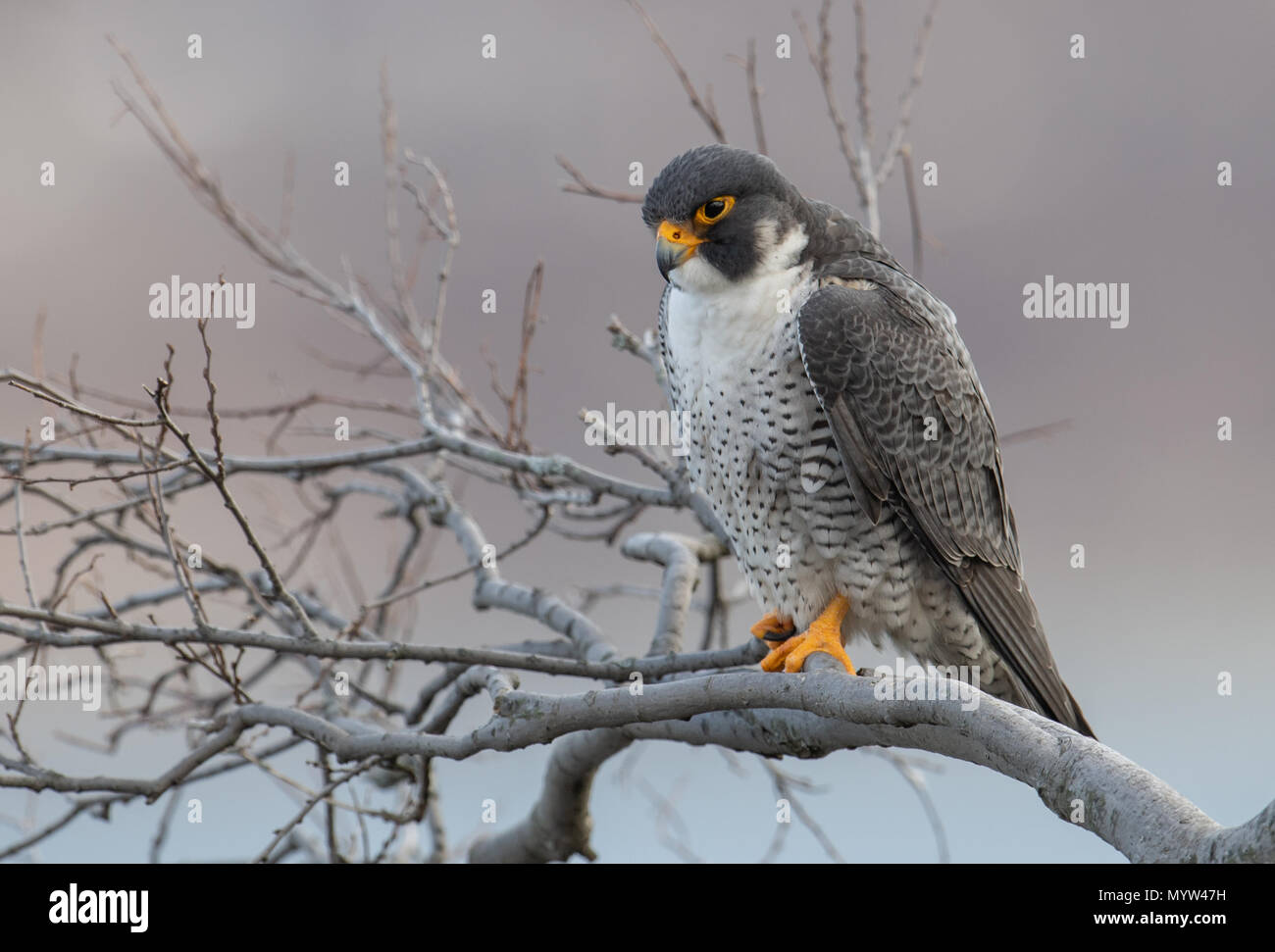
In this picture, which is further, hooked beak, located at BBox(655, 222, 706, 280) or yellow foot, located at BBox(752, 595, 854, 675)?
yellow foot, located at BBox(752, 595, 854, 675)

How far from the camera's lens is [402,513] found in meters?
4.06

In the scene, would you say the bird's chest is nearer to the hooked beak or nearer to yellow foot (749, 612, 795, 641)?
the hooked beak

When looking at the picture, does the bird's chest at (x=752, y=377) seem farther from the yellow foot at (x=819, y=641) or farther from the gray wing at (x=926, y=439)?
the yellow foot at (x=819, y=641)

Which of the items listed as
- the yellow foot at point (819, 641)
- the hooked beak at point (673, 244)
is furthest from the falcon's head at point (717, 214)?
the yellow foot at point (819, 641)

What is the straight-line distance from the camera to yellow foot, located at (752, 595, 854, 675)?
2836 millimetres

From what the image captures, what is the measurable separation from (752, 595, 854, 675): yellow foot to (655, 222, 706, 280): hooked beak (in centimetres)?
96

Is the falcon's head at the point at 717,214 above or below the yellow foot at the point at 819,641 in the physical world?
above

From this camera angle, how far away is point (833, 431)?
272cm

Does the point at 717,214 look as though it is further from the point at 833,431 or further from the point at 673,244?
the point at 833,431

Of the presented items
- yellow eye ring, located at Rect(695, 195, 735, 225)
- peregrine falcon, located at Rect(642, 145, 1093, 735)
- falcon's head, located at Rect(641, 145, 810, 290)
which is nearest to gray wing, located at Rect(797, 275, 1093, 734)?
peregrine falcon, located at Rect(642, 145, 1093, 735)

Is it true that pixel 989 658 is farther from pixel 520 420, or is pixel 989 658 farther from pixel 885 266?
pixel 520 420

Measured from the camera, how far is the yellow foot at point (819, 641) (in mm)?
2836

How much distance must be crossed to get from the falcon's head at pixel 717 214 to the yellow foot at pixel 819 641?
0.88 meters

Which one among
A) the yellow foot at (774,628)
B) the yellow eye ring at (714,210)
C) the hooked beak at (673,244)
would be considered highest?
the yellow eye ring at (714,210)
